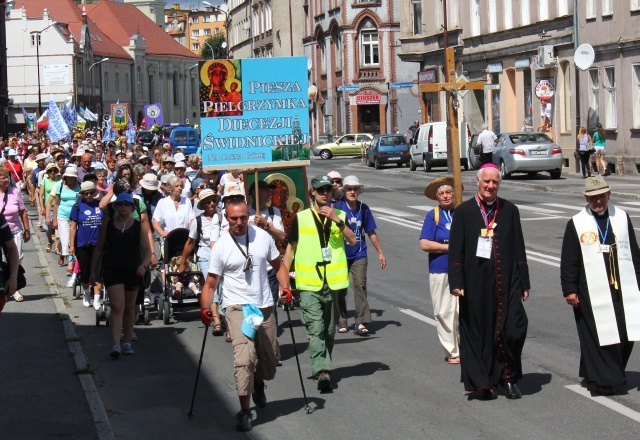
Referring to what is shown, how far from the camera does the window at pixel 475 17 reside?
169 ft

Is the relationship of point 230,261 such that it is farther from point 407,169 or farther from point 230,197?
point 407,169

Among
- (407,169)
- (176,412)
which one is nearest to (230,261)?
(176,412)

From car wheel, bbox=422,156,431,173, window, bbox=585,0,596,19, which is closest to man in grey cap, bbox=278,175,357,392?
window, bbox=585,0,596,19

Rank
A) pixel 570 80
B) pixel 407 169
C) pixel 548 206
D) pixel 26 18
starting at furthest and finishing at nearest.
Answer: pixel 26 18, pixel 407 169, pixel 570 80, pixel 548 206

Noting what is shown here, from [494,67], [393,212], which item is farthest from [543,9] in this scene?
[393,212]

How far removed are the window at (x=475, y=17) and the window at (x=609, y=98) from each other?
12.3m

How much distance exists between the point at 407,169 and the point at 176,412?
139 feet

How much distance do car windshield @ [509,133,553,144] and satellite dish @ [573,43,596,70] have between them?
7.94 feet

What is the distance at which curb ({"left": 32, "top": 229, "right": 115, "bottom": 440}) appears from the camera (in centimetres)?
855

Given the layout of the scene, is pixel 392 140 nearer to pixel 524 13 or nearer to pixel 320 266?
pixel 524 13

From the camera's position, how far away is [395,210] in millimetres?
29234

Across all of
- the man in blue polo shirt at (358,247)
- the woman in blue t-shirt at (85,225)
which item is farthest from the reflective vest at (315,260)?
the woman in blue t-shirt at (85,225)

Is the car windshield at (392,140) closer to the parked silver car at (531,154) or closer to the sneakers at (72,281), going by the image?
the parked silver car at (531,154)

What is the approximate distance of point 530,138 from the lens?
38.4 meters
